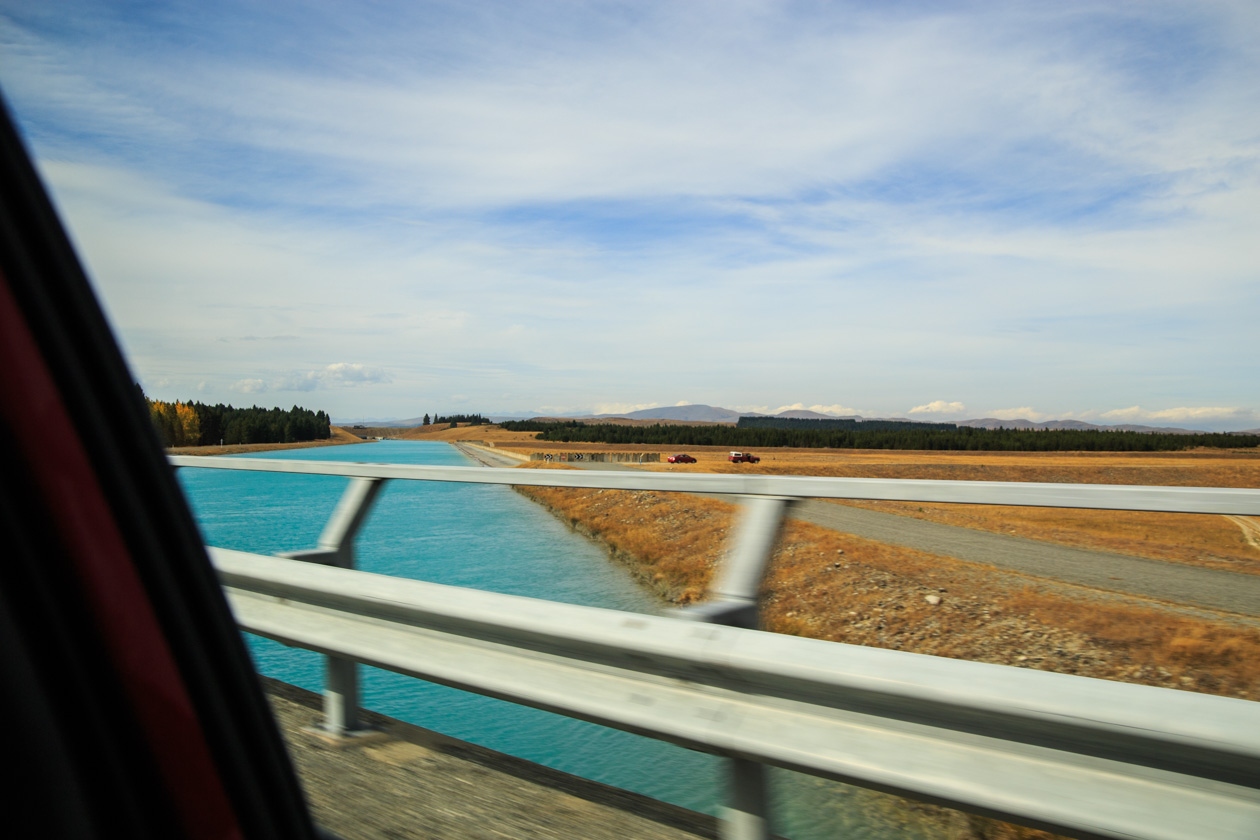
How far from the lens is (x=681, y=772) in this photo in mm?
7605

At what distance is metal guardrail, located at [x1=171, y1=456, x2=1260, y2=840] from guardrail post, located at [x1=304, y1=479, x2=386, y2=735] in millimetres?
339

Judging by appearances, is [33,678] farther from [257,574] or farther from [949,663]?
[257,574]

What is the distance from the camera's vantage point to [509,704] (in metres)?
9.87

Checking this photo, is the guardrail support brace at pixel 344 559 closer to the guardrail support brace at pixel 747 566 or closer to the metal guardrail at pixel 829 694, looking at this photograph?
the metal guardrail at pixel 829 694

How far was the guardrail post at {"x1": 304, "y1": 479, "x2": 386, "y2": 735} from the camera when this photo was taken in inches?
126

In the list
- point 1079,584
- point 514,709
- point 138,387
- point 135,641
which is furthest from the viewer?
point 514,709

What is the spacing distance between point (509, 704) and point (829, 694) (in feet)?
28.6

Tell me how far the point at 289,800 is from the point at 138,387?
0.63 metres

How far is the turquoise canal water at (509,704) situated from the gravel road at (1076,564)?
176 centimetres

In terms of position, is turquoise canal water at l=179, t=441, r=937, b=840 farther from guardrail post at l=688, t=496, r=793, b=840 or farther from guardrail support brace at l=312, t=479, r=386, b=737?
guardrail post at l=688, t=496, r=793, b=840

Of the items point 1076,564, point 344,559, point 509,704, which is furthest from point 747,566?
point 509,704

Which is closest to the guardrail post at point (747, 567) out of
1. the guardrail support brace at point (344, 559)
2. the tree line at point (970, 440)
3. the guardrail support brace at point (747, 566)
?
the guardrail support brace at point (747, 566)

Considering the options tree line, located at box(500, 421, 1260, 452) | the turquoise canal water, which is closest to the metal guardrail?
the turquoise canal water

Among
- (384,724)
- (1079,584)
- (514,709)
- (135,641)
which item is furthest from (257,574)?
(514,709)
